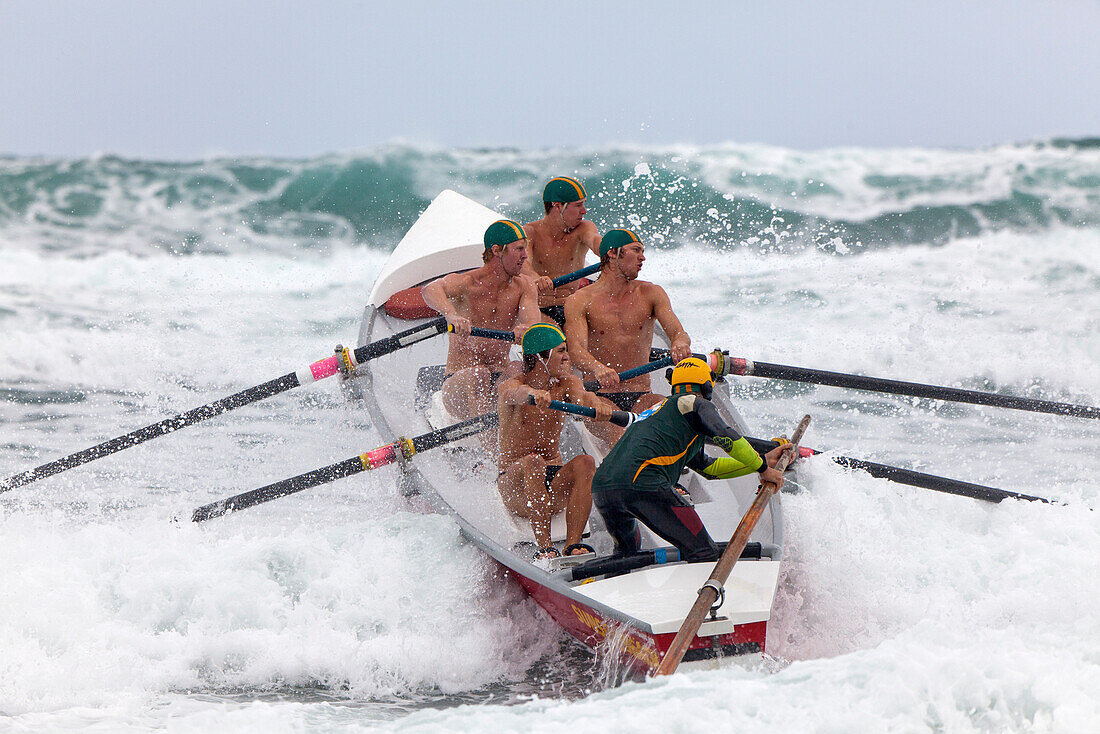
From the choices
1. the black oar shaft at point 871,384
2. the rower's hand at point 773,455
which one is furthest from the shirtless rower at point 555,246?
the rower's hand at point 773,455

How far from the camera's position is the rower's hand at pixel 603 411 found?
4.83m

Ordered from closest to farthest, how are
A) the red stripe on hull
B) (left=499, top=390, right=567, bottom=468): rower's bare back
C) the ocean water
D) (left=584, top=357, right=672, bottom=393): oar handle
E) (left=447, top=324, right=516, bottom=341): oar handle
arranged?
the ocean water, the red stripe on hull, (left=499, top=390, right=567, bottom=468): rower's bare back, (left=584, top=357, right=672, bottom=393): oar handle, (left=447, top=324, right=516, bottom=341): oar handle

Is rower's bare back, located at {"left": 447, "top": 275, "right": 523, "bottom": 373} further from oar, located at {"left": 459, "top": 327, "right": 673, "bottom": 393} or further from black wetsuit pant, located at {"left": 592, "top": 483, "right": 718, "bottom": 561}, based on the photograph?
black wetsuit pant, located at {"left": 592, "top": 483, "right": 718, "bottom": 561}

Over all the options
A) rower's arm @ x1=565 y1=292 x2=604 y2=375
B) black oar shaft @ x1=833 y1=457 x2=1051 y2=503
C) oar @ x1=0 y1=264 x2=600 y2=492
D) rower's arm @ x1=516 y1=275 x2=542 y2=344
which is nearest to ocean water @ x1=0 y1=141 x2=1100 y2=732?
black oar shaft @ x1=833 y1=457 x2=1051 y2=503

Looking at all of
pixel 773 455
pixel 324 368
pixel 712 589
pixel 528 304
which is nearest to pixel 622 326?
pixel 528 304

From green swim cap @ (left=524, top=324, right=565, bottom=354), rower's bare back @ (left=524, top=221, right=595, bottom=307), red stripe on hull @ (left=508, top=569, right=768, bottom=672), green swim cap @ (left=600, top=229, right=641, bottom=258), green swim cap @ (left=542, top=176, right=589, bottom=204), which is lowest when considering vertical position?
red stripe on hull @ (left=508, top=569, right=768, bottom=672)

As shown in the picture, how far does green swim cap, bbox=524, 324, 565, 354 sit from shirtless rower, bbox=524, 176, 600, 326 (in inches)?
67.2

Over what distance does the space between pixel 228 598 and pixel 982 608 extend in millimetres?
3451

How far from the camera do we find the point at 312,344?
36.3 ft

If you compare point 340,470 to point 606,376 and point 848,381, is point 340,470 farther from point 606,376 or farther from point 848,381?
point 848,381

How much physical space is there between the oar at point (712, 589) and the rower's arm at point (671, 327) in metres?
1.08

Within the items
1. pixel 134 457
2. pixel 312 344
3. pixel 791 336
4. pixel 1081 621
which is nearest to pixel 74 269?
pixel 312 344

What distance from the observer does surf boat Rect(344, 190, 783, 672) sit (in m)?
3.98

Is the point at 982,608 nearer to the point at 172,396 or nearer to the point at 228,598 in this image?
the point at 228,598
